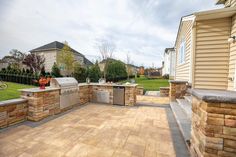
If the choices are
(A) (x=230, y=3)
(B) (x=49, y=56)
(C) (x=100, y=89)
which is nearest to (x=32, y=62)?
(B) (x=49, y=56)

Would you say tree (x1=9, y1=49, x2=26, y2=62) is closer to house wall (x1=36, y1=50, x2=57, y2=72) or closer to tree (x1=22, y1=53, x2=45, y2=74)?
house wall (x1=36, y1=50, x2=57, y2=72)

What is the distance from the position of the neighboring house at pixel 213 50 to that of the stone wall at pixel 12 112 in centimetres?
622

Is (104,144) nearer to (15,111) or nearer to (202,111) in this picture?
(202,111)

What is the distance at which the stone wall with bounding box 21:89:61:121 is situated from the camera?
3930 millimetres

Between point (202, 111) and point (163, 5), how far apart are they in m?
7.03

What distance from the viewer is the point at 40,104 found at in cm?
404

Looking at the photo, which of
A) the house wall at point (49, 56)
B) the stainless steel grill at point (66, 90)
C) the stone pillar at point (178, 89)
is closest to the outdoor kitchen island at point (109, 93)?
the stainless steel grill at point (66, 90)

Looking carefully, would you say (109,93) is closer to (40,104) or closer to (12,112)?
(40,104)

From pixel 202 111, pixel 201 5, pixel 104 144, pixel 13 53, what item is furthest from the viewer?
pixel 13 53

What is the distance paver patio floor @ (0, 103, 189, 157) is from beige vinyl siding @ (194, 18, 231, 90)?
7.42 ft

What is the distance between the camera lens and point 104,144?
2.67 meters

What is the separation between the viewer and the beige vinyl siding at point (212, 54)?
4.62 metres

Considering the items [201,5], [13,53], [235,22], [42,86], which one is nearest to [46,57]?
[13,53]

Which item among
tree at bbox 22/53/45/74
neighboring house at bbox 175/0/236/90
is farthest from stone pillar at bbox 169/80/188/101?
tree at bbox 22/53/45/74
